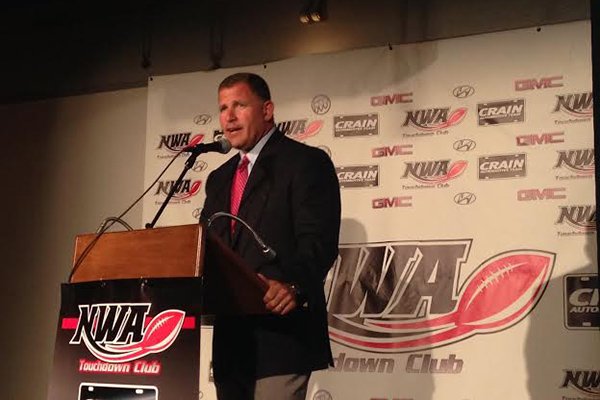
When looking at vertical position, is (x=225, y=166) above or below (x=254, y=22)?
below

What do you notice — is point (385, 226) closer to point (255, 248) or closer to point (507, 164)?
point (507, 164)

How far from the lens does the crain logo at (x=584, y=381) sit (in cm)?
343

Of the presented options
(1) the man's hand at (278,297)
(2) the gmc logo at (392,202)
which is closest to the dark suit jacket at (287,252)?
(1) the man's hand at (278,297)

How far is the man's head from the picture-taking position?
2672 millimetres

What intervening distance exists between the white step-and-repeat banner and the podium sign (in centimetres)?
205

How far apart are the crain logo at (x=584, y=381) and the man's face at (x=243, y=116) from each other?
1838mm

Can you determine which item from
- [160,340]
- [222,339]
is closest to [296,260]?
[222,339]

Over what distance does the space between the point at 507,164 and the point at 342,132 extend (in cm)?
89

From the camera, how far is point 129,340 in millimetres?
2014

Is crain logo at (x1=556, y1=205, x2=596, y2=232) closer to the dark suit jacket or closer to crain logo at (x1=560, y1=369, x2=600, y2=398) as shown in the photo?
crain logo at (x1=560, y1=369, x2=600, y2=398)

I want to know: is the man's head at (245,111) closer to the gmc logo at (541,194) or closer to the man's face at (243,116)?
the man's face at (243,116)

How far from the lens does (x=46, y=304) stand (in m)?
5.00

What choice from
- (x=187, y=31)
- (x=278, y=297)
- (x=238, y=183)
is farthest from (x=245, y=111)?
(x=187, y=31)

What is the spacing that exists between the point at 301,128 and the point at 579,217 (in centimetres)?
152
